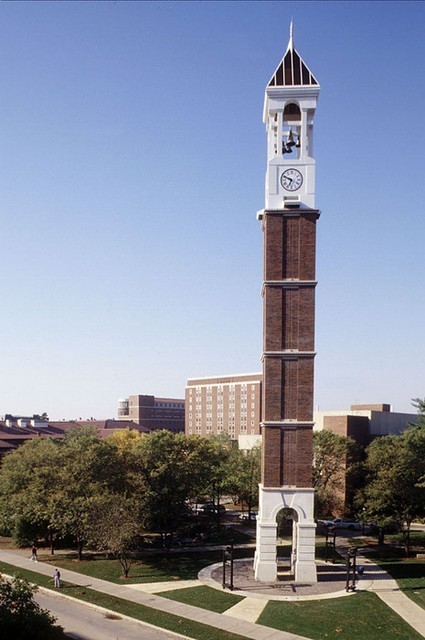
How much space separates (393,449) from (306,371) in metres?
15.5

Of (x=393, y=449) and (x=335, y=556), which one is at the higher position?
(x=393, y=449)

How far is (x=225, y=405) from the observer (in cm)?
13988

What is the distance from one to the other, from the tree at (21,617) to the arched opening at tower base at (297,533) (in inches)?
728

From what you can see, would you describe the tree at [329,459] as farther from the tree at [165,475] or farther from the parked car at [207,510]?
the tree at [165,475]

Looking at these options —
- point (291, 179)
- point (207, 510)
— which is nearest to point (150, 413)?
point (207, 510)

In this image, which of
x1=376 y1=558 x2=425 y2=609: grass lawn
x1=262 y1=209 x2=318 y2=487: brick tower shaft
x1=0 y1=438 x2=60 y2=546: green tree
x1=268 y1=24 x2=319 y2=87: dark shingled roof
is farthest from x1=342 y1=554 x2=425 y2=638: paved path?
x1=268 y1=24 x2=319 y2=87: dark shingled roof

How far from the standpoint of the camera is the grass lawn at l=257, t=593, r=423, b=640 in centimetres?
2791

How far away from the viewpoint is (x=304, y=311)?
3906 centimetres

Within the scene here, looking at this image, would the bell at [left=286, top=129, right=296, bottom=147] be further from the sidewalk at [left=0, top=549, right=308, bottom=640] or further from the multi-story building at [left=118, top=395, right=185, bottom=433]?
the multi-story building at [left=118, top=395, right=185, bottom=433]

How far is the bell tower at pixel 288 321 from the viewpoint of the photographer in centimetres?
3800

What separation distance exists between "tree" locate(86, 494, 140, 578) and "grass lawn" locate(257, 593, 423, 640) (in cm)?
1046

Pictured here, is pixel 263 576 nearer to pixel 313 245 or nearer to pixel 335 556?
pixel 335 556

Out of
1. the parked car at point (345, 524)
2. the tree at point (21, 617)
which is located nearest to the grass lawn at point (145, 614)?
the tree at point (21, 617)

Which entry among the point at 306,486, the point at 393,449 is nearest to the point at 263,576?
the point at 306,486
